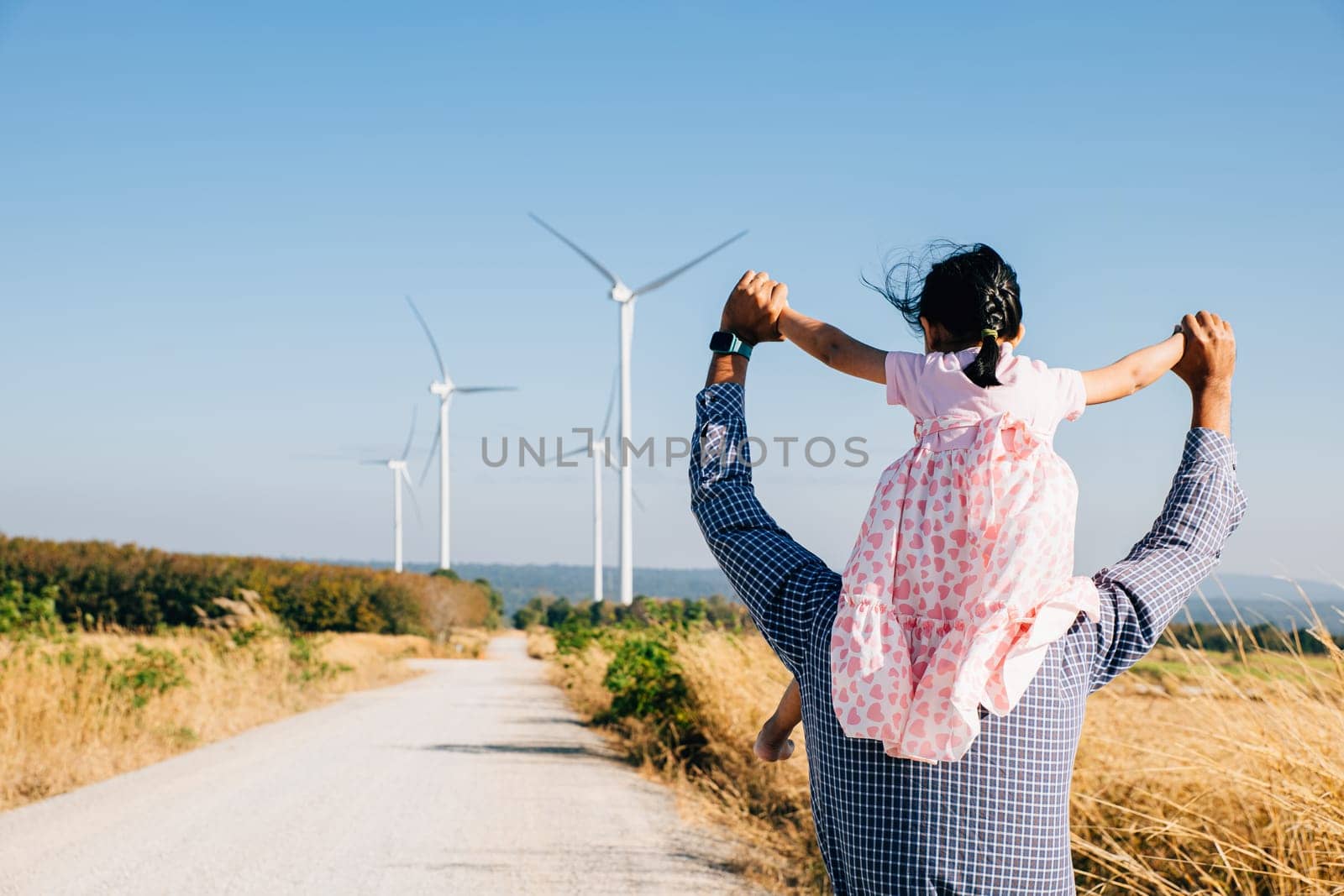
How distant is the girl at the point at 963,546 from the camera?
1.55 metres

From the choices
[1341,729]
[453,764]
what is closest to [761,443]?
[1341,729]

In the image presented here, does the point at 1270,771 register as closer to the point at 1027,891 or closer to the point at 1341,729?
the point at 1341,729

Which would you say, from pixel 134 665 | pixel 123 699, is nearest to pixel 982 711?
pixel 123 699

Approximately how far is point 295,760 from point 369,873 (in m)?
5.00

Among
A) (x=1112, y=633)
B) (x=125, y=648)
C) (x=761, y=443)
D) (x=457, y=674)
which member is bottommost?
(x=457, y=674)

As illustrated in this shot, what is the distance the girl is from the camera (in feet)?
5.08

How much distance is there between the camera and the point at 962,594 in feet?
5.27

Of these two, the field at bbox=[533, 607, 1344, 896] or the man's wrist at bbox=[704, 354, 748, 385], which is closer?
the man's wrist at bbox=[704, 354, 748, 385]

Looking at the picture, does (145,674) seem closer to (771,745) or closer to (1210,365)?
(771,745)

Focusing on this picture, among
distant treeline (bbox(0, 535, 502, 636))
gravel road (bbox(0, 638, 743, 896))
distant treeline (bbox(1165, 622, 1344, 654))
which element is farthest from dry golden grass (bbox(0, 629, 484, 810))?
distant treeline (bbox(0, 535, 502, 636))

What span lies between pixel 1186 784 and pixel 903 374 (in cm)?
347

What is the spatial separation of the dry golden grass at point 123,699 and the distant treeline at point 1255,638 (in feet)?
23.5

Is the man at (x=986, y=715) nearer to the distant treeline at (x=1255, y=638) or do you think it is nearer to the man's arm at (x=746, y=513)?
the man's arm at (x=746, y=513)

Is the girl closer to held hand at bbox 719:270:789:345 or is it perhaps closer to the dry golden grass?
held hand at bbox 719:270:789:345
